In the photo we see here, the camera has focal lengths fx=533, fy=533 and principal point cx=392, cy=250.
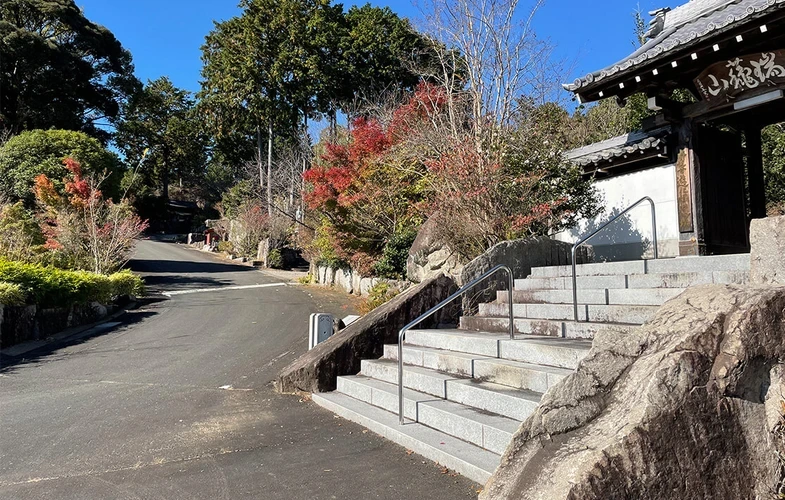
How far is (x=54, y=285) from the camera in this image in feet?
37.6

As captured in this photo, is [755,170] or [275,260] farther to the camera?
[275,260]

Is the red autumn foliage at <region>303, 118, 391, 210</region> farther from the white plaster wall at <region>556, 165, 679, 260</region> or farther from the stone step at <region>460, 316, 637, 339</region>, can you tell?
the stone step at <region>460, 316, 637, 339</region>

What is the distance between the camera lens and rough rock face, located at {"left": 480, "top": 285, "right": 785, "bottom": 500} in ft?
8.54

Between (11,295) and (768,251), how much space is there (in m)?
11.6

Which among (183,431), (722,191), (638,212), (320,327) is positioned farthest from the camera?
(638,212)

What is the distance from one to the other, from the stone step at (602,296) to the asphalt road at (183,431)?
2.88 m

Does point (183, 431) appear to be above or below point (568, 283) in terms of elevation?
below

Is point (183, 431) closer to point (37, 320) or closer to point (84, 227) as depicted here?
point (37, 320)

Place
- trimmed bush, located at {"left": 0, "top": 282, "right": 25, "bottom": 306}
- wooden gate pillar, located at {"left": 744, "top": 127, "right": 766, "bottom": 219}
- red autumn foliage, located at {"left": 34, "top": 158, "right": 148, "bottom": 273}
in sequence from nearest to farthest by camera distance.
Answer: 1. wooden gate pillar, located at {"left": 744, "top": 127, "right": 766, "bottom": 219}
2. trimmed bush, located at {"left": 0, "top": 282, "right": 25, "bottom": 306}
3. red autumn foliage, located at {"left": 34, "top": 158, "right": 148, "bottom": 273}

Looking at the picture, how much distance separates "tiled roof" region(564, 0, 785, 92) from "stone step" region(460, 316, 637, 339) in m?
4.08

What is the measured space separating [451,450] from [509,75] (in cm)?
970

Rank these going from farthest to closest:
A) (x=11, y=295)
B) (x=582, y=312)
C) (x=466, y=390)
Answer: (x=11, y=295)
(x=582, y=312)
(x=466, y=390)

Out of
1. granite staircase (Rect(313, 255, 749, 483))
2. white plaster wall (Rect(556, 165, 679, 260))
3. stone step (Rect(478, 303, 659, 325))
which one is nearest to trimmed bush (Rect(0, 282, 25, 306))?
granite staircase (Rect(313, 255, 749, 483))

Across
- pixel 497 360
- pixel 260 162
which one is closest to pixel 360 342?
pixel 497 360
